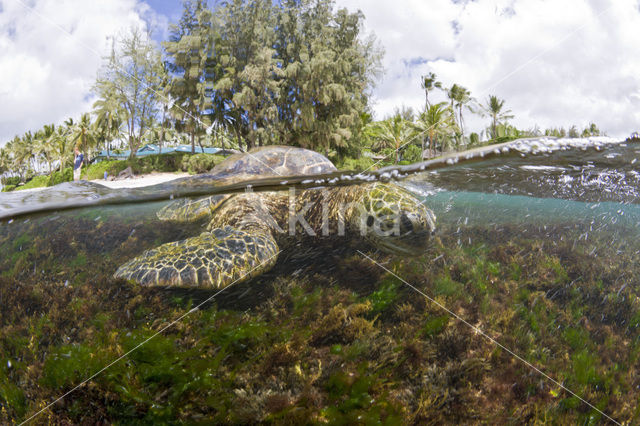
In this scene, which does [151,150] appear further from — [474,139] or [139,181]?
[474,139]

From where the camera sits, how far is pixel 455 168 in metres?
6.14

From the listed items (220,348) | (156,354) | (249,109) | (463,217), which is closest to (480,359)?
(220,348)

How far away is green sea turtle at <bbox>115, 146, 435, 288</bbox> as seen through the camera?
11.7ft

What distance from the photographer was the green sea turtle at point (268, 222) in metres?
3.56

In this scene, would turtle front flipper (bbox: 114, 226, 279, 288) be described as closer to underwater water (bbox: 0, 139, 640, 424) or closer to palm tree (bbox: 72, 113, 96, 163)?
underwater water (bbox: 0, 139, 640, 424)

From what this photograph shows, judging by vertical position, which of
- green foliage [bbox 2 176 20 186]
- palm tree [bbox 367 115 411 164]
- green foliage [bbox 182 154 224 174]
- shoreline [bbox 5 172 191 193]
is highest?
palm tree [bbox 367 115 411 164]

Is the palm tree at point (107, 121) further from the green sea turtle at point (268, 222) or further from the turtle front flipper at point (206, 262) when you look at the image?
the turtle front flipper at point (206, 262)

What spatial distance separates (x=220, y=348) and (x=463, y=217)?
19446 mm

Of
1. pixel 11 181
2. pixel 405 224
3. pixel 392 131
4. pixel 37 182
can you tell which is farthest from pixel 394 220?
pixel 392 131

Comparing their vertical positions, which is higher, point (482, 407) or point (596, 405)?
point (482, 407)

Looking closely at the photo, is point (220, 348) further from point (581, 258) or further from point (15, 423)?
point (581, 258)

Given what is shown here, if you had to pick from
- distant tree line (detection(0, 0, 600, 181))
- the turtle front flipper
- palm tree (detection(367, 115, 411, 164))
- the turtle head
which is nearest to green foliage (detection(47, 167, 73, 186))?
distant tree line (detection(0, 0, 600, 181))

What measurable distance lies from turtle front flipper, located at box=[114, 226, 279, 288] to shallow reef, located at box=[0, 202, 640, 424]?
301mm

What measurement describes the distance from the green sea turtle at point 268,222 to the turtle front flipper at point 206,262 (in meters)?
0.01
